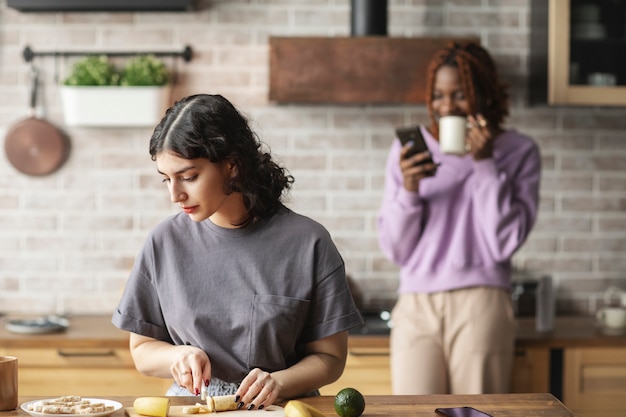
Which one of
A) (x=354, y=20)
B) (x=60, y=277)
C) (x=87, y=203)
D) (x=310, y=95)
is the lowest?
(x=60, y=277)

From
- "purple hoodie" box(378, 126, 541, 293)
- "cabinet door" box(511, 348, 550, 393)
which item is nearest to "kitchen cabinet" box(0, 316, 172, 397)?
"purple hoodie" box(378, 126, 541, 293)

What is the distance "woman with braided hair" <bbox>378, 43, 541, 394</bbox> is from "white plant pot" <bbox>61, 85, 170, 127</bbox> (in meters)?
1.07

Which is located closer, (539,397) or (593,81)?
(539,397)

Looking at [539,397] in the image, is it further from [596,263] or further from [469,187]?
[596,263]

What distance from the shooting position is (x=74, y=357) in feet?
11.3

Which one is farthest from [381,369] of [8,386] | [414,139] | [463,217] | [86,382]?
[8,386]

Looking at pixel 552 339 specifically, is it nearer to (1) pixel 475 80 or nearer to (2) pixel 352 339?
(2) pixel 352 339

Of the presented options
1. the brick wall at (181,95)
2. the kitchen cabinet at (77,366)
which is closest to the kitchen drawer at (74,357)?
the kitchen cabinet at (77,366)

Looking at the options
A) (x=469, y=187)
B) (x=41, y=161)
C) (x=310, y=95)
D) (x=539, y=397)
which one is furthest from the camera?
(x=41, y=161)

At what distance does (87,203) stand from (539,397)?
236cm

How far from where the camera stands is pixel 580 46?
369 centimetres

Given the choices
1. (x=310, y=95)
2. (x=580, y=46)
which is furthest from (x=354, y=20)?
(x=580, y=46)

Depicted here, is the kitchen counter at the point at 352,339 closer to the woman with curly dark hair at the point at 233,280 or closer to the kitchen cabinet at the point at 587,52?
the kitchen cabinet at the point at 587,52

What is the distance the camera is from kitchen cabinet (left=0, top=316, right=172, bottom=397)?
3.41m
